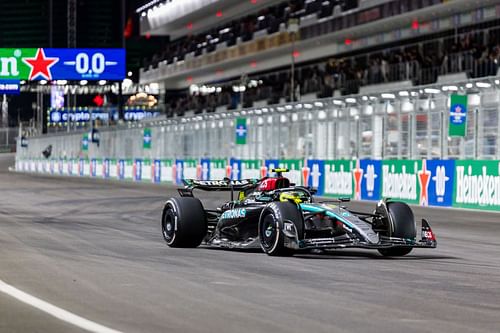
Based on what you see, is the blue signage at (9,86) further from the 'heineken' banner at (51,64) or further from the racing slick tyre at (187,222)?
Answer: the racing slick tyre at (187,222)

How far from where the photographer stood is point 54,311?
7805 millimetres

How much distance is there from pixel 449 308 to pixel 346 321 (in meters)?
1.08

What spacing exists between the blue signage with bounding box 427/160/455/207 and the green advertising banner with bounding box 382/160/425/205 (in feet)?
1.77

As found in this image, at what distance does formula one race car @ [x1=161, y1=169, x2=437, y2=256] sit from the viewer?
1241 cm

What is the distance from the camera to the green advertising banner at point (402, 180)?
2927cm

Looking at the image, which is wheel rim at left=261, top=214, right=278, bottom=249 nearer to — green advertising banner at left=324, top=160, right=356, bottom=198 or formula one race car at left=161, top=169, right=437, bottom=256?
formula one race car at left=161, top=169, right=437, bottom=256

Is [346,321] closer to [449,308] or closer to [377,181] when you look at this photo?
[449,308]

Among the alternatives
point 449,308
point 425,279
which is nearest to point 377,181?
point 425,279

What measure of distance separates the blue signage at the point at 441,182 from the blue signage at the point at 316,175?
7.03 m

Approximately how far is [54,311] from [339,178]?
26642 millimetres

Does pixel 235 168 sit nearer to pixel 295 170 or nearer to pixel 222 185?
pixel 295 170

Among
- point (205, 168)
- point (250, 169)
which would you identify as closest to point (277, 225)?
point (250, 169)

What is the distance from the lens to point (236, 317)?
763 centimetres

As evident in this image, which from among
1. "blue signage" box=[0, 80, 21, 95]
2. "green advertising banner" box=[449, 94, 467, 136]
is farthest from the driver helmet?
"blue signage" box=[0, 80, 21, 95]
